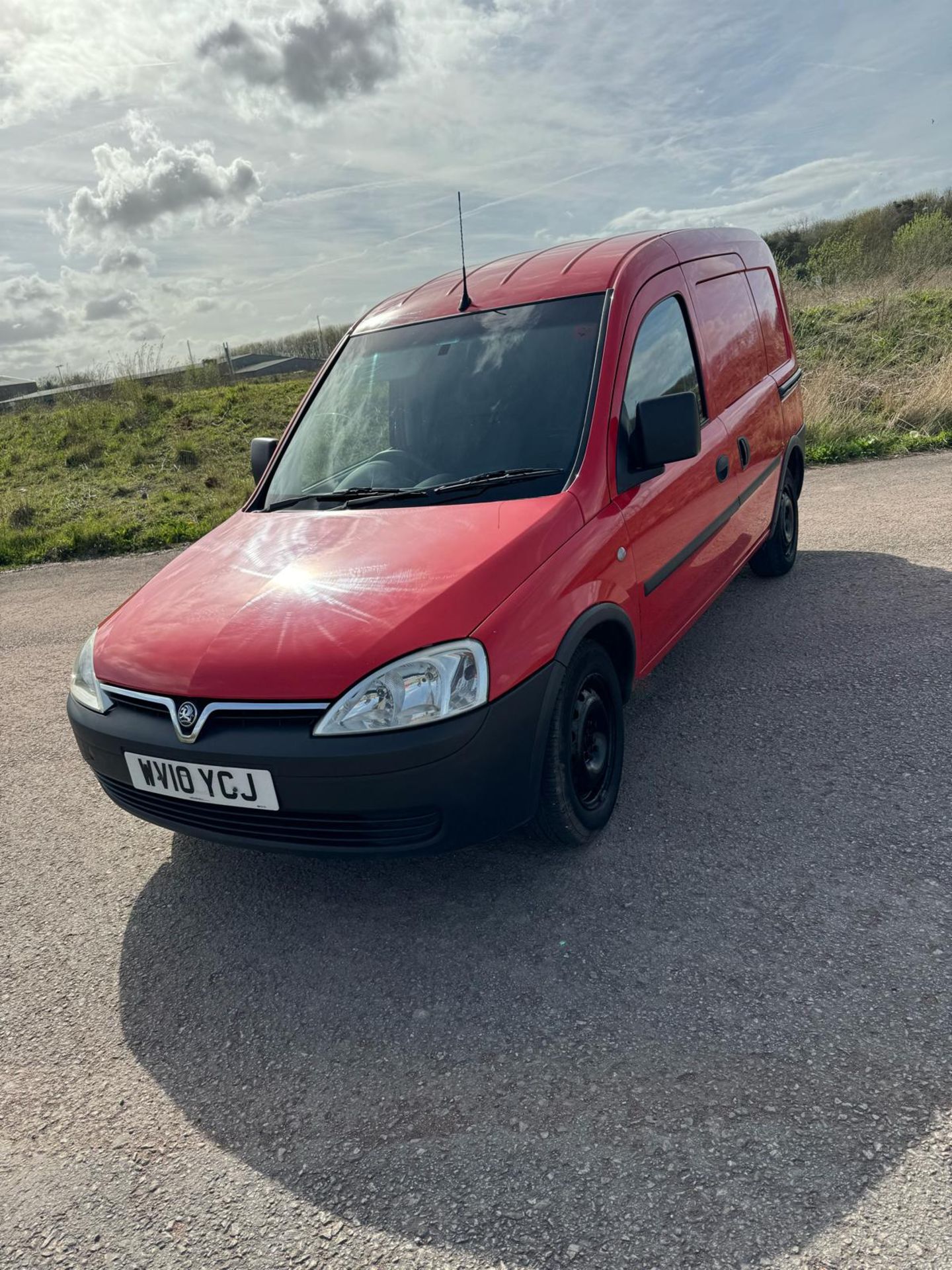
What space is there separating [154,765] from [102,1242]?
1191 mm

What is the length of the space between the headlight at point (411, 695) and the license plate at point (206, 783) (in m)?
0.24

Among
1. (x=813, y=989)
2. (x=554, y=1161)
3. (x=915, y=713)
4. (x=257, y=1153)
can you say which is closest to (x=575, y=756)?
(x=813, y=989)

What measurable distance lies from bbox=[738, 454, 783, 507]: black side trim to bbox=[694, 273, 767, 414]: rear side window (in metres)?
0.47

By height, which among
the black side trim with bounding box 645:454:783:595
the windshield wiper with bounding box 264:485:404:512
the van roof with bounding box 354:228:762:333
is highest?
the van roof with bounding box 354:228:762:333

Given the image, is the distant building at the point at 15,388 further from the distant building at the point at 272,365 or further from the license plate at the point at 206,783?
the license plate at the point at 206,783

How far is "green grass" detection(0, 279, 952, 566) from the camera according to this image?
10.1m

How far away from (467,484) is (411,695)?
3.33 ft

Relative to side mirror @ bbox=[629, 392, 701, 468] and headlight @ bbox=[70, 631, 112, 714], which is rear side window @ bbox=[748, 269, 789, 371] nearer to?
side mirror @ bbox=[629, 392, 701, 468]

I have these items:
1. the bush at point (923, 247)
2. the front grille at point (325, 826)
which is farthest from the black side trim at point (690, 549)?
the bush at point (923, 247)

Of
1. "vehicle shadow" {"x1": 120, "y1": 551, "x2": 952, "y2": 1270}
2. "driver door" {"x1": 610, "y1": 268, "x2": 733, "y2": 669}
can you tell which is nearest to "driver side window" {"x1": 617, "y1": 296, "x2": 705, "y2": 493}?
"driver door" {"x1": 610, "y1": 268, "x2": 733, "y2": 669}

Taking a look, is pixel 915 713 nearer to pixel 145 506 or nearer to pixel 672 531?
pixel 672 531

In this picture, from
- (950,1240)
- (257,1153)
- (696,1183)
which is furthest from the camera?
(257,1153)

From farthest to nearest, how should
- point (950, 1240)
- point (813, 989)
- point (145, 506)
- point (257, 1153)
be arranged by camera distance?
point (145, 506), point (813, 989), point (257, 1153), point (950, 1240)

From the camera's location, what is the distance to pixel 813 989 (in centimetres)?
232
